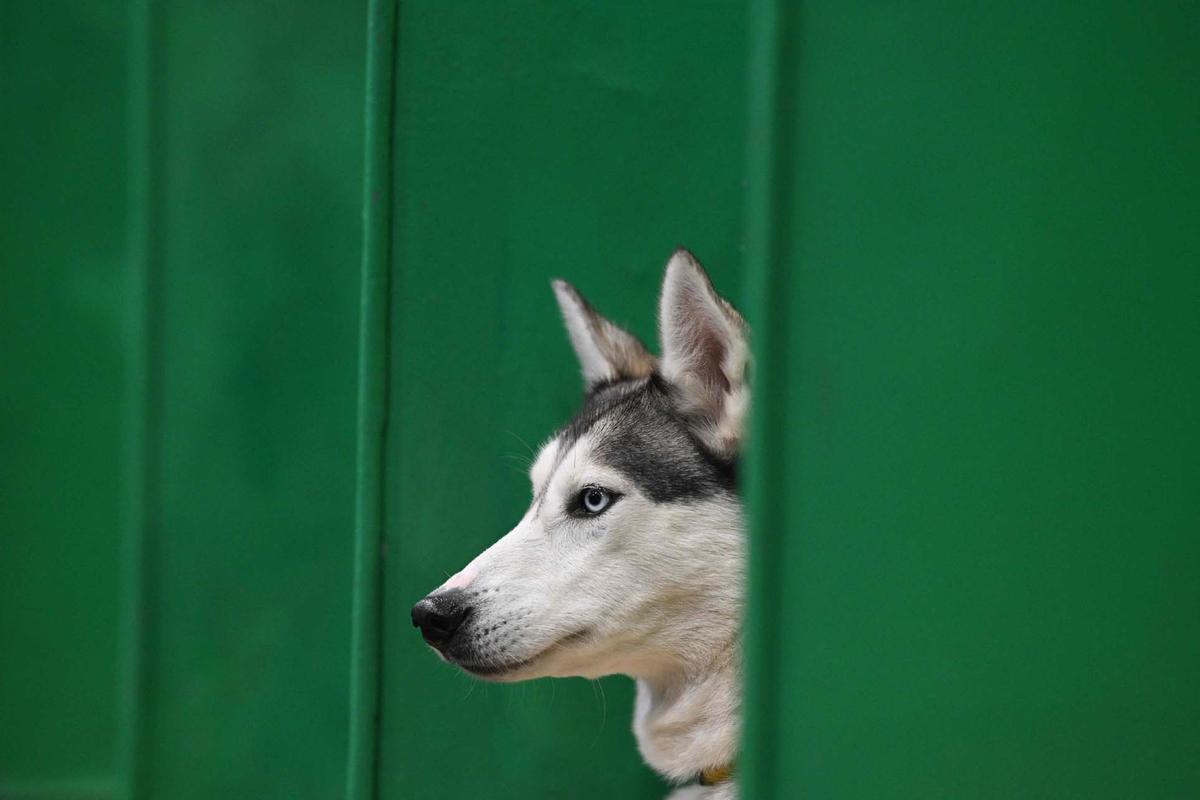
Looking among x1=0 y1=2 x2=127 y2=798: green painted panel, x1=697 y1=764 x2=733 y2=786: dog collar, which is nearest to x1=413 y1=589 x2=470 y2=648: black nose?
x1=697 y1=764 x2=733 y2=786: dog collar

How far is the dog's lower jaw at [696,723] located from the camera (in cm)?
236

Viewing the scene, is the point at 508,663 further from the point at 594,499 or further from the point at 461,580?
the point at 594,499

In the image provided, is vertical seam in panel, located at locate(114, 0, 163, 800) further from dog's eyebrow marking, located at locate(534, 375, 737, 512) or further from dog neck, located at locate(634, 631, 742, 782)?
dog neck, located at locate(634, 631, 742, 782)

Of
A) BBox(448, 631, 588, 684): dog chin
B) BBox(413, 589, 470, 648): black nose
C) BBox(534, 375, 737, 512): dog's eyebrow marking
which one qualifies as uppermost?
BBox(534, 375, 737, 512): dog's eyebrow marking

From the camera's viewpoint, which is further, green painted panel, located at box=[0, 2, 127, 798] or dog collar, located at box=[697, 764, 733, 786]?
green painted panel, located at box=[0, 2, 127, 798]

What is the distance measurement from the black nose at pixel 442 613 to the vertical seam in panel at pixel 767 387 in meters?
0.86

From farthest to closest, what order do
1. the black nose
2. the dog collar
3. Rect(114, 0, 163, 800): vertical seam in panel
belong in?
Rect(114, 0, 163, 800): vertical seam in panel → the dog collar → the black nose

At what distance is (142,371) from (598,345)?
1.26 metres

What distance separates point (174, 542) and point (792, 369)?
213cm

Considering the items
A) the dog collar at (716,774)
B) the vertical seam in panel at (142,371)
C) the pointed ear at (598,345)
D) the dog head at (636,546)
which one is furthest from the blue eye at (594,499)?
the vertical seam in panel at (142,371)

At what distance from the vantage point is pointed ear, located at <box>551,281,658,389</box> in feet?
8.54

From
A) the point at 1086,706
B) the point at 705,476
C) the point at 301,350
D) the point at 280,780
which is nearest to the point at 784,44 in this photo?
the point at 1086,706

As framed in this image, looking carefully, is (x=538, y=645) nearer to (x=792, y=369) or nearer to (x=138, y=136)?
(x=792, y=369)

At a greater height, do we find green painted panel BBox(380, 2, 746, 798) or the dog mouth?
green painted panel BBox(380, 2, 746, 798)
